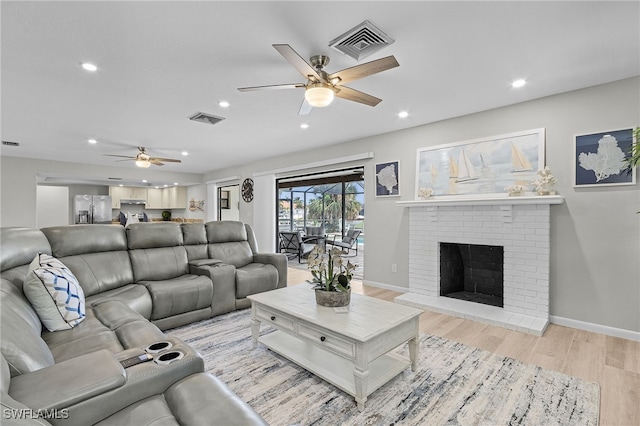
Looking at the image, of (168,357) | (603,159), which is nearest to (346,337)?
(168,357)

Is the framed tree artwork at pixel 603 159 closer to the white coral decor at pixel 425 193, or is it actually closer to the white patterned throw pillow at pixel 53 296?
the white coral decor at pixel 425 193

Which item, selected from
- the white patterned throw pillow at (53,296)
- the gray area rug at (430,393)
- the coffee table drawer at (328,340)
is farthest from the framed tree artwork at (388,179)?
the white patterned throw pillow at (53,296)

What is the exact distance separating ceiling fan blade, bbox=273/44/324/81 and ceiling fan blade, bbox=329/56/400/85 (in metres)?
0.17

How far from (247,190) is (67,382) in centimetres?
665

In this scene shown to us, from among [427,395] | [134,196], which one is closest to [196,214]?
[134,196]

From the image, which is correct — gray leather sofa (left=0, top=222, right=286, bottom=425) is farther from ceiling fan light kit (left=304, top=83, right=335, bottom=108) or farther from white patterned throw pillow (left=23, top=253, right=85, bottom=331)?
ceiling fan light kit (left=304, top=83, right=335, bottom=108)

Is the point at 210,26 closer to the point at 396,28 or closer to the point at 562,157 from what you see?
the point at 396,28

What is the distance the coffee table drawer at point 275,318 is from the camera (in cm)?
232

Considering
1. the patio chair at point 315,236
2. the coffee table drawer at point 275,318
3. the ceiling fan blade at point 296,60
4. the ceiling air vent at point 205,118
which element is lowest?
the coffee table drawer at point 275,318

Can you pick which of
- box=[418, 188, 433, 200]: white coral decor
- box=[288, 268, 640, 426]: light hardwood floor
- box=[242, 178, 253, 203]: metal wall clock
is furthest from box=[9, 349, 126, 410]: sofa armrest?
box=[242, 178, 253, 203]: metal wall clock

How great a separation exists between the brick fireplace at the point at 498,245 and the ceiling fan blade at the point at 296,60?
8.26ft

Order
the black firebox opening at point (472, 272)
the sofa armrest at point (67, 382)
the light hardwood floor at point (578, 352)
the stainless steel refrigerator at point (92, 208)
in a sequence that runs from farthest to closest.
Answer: the stainless steel refrigerator at point (92, 208) < the black firebox opening at point (472, 272) < the light hardwood floor at point (578, 352) < the sofa armrest at point (67, 382)

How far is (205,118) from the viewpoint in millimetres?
4035

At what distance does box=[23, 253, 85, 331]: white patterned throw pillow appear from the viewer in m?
1.89
